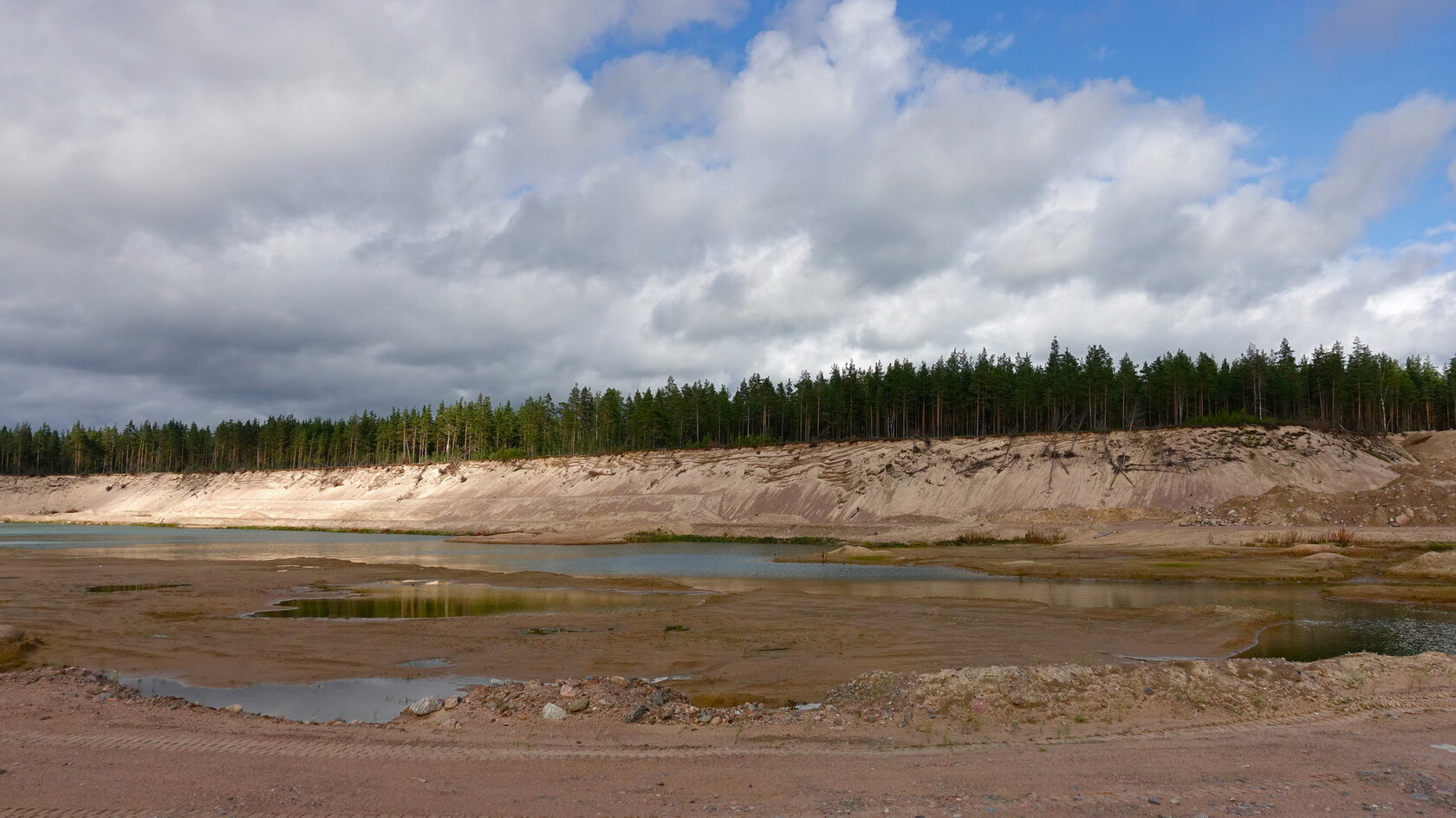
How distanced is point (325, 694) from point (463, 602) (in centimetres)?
1316

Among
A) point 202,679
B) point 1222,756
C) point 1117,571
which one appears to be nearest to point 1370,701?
point 1222,756

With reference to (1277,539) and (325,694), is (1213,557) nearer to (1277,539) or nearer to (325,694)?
(1277,539)

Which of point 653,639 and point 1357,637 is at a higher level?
point 653,639

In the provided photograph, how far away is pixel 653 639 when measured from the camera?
20141 millimetres

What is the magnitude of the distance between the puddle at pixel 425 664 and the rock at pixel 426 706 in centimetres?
425

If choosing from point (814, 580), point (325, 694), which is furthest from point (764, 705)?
point (814, 580)

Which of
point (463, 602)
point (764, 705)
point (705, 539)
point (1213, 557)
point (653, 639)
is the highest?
point (764, 705)

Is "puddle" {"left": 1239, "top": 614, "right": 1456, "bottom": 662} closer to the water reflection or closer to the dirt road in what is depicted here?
the water reflection

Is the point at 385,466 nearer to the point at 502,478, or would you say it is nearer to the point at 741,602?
the point at 502,478

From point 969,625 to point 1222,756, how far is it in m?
11.8

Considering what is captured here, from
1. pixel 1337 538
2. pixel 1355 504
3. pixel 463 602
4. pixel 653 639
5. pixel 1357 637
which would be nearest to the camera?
pixel 653 639

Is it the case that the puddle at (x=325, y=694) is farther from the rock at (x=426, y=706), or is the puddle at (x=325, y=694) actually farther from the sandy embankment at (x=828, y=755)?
the sandy embankment at (x=828, y=755)

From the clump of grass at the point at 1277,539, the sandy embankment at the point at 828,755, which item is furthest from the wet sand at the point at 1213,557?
the sandy embankment at the point at 828,755

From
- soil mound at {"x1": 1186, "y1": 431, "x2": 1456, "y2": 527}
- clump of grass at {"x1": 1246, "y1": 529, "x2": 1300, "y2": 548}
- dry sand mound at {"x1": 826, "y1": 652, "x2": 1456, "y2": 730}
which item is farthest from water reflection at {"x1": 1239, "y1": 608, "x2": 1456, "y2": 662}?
soil mound at {"x1": 1186, "y1": 431, "x2": 1456, "y2": 527}
